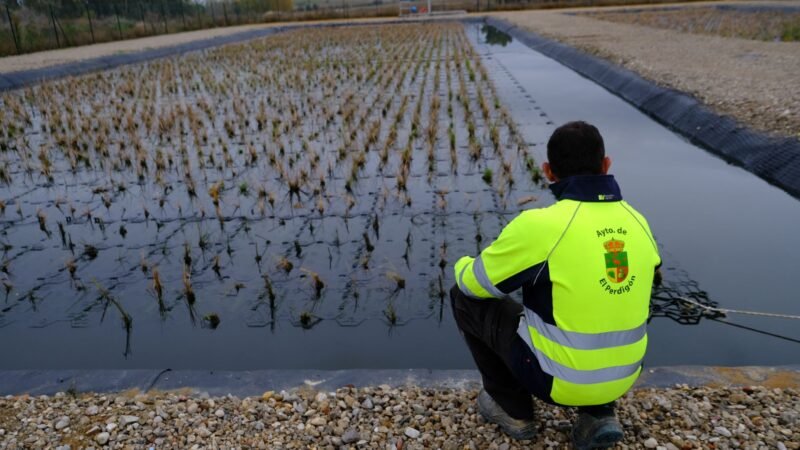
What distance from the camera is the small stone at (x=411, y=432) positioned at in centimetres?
259

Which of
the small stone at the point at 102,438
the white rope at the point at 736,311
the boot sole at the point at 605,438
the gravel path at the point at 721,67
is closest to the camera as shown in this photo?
the boot sole at the point at 605,438

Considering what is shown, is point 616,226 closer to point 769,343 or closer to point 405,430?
point 405,430

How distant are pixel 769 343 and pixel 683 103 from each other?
5989 millimetres

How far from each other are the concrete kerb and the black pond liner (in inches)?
142

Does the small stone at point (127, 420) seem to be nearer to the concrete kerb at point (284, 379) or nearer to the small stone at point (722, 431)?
the concrete kerb at point (284, 379)

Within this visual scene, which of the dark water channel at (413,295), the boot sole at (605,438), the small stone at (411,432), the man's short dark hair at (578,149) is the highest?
the man's short dark hair at (578,149)

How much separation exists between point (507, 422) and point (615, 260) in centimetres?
90

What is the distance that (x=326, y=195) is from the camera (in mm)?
5836

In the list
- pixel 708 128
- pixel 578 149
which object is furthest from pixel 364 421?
pixel 708 128

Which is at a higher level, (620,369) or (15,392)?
(620,369)

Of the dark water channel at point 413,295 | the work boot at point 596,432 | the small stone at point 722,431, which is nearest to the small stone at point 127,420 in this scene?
the dark water channel at point 413,295

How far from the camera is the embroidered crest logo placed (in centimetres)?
206

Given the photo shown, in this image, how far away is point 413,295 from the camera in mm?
4047

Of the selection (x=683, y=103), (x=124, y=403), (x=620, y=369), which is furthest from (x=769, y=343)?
(x=683, y=103)
